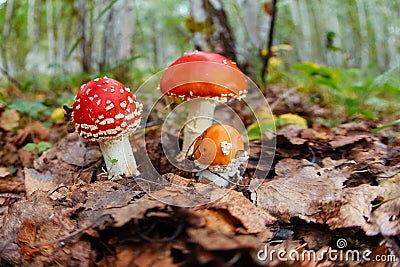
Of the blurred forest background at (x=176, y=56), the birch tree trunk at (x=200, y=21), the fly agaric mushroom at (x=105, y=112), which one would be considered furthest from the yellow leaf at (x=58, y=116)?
the birch tree trunk at (x=200, y=21)

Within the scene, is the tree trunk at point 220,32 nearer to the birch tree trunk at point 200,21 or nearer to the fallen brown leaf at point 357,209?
the birch tree trunk at point 200,21

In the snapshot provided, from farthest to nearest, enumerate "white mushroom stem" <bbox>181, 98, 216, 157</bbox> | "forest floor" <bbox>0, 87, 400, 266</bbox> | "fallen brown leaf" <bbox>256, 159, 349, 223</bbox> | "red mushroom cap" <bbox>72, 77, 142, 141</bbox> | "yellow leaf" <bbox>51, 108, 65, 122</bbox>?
"yellow leaf" <bbox>51, 108, 65, 122</bbox>
"white mushroom stem" <bbox>181, 98, 216, 157</bbox>
"red mushroom cap" <bbox>72, 77, 142, 141</bbox>
"fallen brown leaf" <bbox>256, 159, 349, 223</bbox>
"forest floor" <bbox>0, 87, 400, 266</bbox>

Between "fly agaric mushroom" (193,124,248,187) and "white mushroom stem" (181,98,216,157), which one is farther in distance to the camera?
"white mushroom stem" (181,98,216,157)

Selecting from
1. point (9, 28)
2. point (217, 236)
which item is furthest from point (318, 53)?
point (217, 236)

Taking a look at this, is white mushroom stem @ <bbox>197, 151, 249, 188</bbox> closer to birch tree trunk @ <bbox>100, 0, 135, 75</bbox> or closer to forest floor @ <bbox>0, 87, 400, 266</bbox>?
forest floor @ <bbox>0, 87, 400, 266</bbox>

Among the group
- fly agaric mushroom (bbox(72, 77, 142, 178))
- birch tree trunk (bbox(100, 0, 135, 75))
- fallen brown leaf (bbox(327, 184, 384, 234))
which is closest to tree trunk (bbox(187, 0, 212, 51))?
birch tree trunk (bbox(100, 0, 135, 75))

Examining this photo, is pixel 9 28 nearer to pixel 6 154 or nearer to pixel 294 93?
pixel 6 154

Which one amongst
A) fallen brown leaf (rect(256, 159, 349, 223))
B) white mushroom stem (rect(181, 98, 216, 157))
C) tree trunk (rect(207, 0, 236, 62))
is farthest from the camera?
tree trunk (rect(207, 0, 236, 62))
